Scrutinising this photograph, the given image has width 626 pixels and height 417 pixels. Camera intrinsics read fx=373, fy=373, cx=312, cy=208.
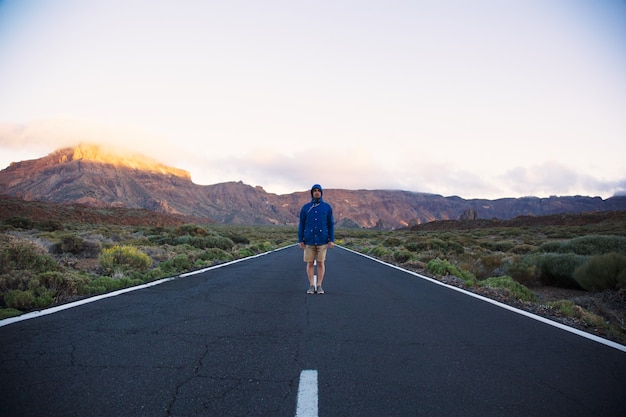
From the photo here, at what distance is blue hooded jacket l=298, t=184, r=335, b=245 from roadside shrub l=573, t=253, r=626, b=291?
7673 millimetres

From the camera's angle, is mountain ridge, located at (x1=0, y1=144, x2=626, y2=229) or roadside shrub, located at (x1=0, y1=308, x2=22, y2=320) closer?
roadside shrub, located at (x1=0, y1=308, x2=22, y2=320)

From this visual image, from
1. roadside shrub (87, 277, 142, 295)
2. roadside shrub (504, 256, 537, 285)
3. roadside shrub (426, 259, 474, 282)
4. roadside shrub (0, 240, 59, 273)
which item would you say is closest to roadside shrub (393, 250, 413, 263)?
roadside shrub (426, 259, 474, 282)

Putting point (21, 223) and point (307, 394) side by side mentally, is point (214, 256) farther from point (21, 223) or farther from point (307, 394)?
point (21, 223)

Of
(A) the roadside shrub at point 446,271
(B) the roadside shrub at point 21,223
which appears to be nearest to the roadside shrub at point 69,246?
(A) the roadside shrub at point 446,271

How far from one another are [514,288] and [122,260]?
11.5m

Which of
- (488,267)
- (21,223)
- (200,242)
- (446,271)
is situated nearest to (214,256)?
(200,242)

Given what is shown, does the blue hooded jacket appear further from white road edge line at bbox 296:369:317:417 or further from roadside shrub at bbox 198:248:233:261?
roadside shrub at bbox 198:248:233:261

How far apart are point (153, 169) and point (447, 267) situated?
194344 mm

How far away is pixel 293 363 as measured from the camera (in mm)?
3820

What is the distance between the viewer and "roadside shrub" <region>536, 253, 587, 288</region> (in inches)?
480

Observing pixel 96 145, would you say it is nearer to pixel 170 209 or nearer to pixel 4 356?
pixel 170 209

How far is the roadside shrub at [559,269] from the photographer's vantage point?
1220 centimetres

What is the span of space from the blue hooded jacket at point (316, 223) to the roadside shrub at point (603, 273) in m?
7.67

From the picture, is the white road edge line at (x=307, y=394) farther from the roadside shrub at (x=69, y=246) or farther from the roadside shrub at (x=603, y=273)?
the roadside shrub at (x=69, y=246)
